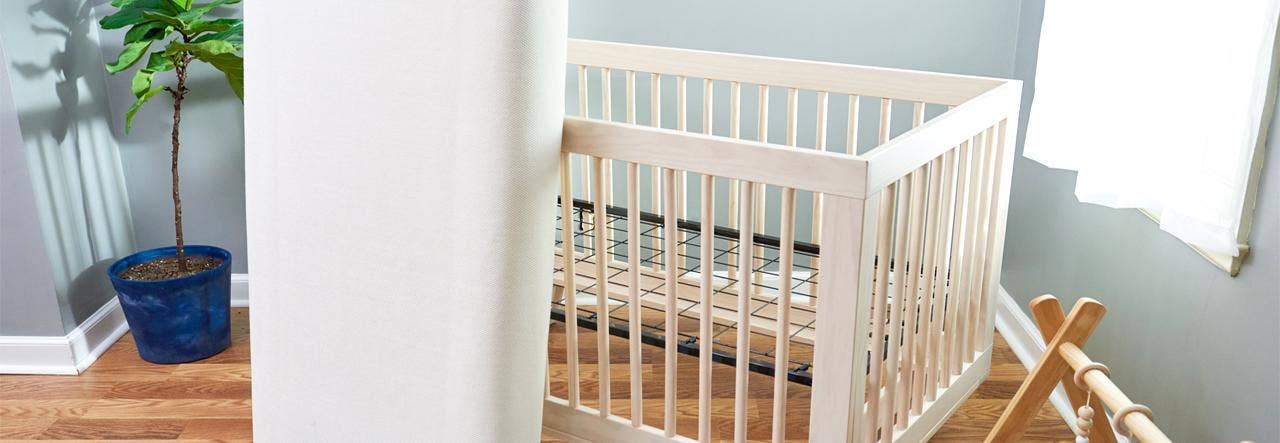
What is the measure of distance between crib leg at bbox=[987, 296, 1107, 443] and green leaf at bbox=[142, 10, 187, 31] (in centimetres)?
164

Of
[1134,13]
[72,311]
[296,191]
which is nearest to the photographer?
[296,191]

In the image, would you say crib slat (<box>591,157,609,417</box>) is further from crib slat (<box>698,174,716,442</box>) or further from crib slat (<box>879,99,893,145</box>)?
crib slat (<box>879,99,893,145</box>)

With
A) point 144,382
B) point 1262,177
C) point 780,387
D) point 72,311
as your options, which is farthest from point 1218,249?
point 72,311

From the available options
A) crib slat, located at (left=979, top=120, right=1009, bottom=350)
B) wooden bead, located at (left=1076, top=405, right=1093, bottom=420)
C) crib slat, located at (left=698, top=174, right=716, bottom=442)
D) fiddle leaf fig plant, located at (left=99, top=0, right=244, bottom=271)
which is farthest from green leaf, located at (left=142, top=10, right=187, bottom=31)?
wooden bead, located at (left=1076, top=405, right=1093, bottom=420)

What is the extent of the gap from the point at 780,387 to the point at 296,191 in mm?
756

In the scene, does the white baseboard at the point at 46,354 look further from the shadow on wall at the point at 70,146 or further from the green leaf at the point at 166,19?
the green leaf at the point at 166,19

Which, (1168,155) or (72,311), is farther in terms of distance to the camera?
(72,311)

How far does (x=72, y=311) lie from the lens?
7.66ft

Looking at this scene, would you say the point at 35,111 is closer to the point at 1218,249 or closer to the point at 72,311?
the point at 72,311

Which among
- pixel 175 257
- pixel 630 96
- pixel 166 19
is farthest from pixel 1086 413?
pixel 175 257

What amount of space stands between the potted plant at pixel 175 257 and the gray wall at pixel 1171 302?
1634 mm

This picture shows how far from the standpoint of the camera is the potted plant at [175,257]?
2135 millimetres

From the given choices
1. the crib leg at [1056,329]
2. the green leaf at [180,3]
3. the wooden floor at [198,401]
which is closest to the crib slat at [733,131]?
the wooden floor at [198,401]

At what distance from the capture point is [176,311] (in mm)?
2305
